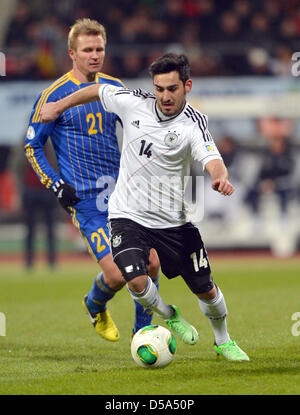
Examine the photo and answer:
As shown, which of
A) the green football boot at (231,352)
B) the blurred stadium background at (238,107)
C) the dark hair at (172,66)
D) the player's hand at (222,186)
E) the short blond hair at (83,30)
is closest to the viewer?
the player's hand at (222,186)

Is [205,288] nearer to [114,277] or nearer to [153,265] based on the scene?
[153,265]

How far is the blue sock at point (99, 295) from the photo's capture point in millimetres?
6934

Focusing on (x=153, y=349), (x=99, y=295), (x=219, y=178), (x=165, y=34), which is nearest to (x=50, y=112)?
(x=219, y=178)

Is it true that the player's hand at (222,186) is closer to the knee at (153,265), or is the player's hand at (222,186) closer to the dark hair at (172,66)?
the dark hair at (172,66)

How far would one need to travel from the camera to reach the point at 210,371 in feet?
18.6

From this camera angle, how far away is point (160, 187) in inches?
238

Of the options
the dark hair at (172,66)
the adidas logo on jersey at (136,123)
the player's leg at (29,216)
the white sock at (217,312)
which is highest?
the dark hair at (172,66)

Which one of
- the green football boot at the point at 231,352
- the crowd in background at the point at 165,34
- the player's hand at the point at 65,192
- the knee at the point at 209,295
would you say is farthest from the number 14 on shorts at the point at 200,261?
the crowd in background at the point at 165,34

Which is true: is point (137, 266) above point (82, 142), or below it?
below

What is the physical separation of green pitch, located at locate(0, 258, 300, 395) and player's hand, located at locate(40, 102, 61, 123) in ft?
6.06

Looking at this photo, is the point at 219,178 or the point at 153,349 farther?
the point at 153,349

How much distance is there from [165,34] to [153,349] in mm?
15193

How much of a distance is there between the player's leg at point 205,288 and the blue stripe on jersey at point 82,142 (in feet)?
3.75

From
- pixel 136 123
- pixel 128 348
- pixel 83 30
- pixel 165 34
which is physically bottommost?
pixel 128 348
